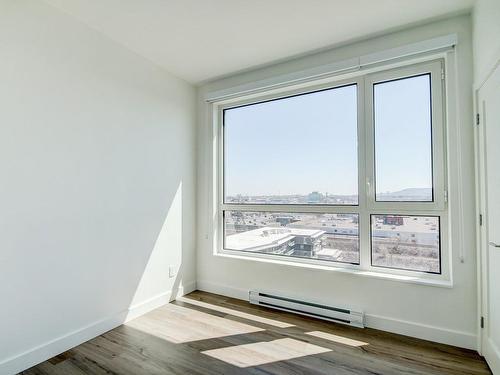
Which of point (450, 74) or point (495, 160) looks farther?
point (450, 74)

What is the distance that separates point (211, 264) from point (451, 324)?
99.6 inches

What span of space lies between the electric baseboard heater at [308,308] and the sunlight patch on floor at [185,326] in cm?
46

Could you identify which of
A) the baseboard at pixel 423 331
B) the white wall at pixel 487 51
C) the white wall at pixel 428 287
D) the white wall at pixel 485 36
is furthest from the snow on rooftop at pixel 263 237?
the white wall at pixel 485 36

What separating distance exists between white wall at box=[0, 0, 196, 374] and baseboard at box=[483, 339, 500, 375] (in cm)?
296

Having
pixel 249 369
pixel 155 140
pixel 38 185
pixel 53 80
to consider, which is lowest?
pixel 249 369

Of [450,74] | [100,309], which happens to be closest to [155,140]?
[100,309]

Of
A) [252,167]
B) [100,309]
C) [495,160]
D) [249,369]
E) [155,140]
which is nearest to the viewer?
[495,160]

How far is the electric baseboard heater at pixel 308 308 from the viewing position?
8.59 feet

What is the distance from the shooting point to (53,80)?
218cm

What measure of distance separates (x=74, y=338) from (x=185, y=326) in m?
0.92

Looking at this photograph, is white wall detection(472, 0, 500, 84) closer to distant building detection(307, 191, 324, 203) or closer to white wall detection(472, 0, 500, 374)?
white wall detection(472, 0, 500, 374)

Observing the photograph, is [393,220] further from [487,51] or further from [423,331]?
[487,51]

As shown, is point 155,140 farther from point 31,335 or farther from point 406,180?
point 406,180

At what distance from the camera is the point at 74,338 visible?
89.7 inches
